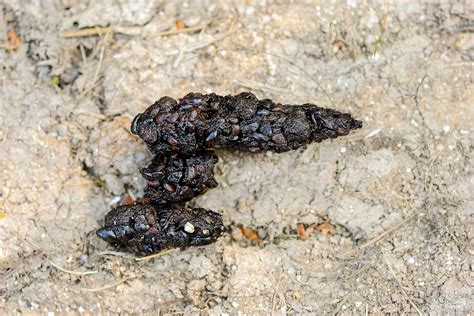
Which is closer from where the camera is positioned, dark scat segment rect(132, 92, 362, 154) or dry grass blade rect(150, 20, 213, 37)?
dark scat segment rect(132, 92, 362, 154)

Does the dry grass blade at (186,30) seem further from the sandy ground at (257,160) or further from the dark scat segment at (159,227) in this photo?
the dark scat segment at (159,227)

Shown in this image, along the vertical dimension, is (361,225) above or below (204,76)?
below

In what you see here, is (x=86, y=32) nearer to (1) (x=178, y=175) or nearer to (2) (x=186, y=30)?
(2) (x=186, y=30)

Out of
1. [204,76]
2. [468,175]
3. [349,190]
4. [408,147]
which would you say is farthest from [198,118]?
[468,175]

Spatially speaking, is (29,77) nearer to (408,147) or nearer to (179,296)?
(179,296)

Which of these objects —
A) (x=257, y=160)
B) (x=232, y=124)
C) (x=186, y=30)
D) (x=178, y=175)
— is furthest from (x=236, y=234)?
(x=186, y=30)

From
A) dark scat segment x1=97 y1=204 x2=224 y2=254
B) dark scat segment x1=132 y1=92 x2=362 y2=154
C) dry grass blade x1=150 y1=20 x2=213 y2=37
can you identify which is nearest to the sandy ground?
dry grass blade x1=150 y1=20 x2=213 y2=37

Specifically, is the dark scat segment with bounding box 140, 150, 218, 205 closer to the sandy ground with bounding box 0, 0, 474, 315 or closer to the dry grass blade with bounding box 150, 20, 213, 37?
the sandy ground with bounding box 0, 0, 474, 315
